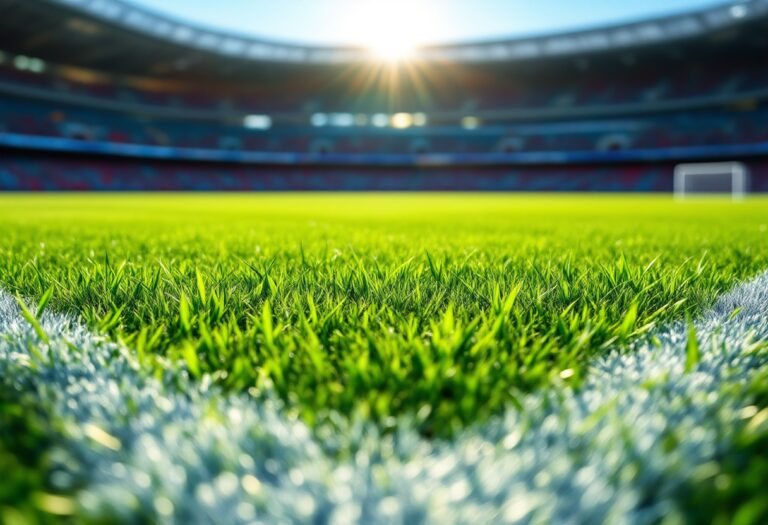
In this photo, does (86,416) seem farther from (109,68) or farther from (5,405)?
(109,68)

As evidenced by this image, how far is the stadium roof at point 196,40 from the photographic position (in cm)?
2627

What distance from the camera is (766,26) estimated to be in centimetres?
2711


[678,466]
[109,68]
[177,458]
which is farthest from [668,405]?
[109,68]

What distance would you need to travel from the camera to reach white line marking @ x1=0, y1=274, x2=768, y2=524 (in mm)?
546

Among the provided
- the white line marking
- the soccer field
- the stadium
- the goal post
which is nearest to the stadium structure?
the goal post

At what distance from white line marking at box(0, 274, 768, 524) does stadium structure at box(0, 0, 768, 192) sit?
3039 centimetres

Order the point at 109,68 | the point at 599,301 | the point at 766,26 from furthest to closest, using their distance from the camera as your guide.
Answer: the point at 109,68 → the point at 766,26 → the point at 599,301

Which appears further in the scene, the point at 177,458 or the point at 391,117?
the point at 391,117

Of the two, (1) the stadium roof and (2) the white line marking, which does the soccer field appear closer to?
(2) the white line marking

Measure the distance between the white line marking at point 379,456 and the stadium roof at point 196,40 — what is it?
1175 inches

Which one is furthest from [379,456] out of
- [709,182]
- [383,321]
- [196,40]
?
[196,40]

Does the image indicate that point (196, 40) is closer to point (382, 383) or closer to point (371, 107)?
point (371, 107)

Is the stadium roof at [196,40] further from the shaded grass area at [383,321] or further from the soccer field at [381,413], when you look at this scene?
the soccer field at [381,413]

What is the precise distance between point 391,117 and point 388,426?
4137cm
